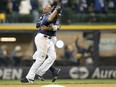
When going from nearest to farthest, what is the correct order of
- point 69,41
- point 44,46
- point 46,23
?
1. point 46,23
2. point 44,46
3. point 69,41

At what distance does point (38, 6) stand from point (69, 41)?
191 centimetres

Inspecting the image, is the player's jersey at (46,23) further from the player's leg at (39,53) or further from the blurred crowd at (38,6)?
the blurred crowd at (38,6)

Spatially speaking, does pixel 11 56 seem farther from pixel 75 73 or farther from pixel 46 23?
pixel 46 23

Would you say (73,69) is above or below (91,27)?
below

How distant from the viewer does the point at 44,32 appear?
12258 mm

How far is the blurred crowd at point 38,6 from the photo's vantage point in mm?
19719

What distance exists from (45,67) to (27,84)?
0.63 m

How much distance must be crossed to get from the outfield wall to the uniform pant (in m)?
6.91

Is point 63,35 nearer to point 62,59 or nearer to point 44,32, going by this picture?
point 62,59

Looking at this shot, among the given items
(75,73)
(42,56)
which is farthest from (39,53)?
(75,73)

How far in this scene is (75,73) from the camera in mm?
19688

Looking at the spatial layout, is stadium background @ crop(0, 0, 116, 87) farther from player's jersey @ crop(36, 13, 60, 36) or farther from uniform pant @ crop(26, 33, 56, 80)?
player's jersey @ crop(36, 13, 60, 36)

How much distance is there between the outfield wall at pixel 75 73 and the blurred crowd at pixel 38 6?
203 cm

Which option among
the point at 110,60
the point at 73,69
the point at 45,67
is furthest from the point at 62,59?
the point at 45,67
